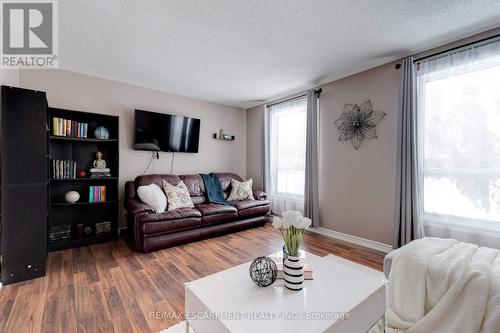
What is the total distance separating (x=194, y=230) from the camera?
3084mm

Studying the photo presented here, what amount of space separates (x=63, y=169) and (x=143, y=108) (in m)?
1.49

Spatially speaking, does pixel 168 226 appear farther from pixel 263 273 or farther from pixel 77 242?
pixel 263 273

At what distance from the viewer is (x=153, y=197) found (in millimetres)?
2967

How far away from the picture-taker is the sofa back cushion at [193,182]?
11.0 feet

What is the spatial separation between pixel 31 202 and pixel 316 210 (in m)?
3.55

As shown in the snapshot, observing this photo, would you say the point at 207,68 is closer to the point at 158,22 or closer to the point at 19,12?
the point at 158,22

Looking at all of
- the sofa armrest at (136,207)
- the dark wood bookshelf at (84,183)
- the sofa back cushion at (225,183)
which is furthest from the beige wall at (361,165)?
the dark wood bookshelf at (84,183)

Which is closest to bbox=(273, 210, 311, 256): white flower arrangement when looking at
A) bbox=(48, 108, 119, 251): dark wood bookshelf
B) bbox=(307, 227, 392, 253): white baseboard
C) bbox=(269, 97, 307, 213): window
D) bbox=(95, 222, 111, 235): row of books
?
bbox=(307, 227, 392, 253): white baseboard

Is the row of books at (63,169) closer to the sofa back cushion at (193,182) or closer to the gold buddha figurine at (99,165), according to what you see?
the gold buddha figurine at (99,165)

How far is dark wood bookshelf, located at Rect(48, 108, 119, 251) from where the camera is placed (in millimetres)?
2857

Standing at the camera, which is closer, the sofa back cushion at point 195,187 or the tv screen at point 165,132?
the tv screen at point 165,132

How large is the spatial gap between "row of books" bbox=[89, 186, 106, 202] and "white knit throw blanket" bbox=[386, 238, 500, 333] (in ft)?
11.5

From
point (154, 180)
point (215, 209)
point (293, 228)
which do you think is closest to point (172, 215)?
point (215, 209)

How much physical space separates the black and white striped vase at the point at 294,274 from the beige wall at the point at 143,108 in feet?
10.6
